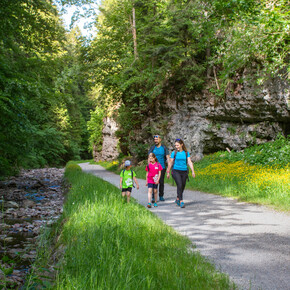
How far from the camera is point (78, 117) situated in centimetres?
5153

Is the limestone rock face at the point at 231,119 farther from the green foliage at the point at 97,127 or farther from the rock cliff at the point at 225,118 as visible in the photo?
the green foliage at the point at 97,127

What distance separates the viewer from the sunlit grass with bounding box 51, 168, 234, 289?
2684mm

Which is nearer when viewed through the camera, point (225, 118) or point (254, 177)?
point (254, 177)

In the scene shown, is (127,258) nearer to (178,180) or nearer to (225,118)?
(178,180)

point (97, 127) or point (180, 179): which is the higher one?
point (97, 127)

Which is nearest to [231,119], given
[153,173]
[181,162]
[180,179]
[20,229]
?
[181,162]

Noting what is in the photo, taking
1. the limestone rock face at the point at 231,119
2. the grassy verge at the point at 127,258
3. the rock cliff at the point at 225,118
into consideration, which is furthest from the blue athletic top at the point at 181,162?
the rock cliff at the point at 225,118

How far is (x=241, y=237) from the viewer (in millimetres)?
4723

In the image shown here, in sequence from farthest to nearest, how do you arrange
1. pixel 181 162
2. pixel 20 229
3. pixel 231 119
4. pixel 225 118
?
pixel 225 118
pixel 231 119
pixel 181 162
pixel 20 229

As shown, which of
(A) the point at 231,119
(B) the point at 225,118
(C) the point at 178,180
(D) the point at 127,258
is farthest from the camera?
(B) the point at 225,118

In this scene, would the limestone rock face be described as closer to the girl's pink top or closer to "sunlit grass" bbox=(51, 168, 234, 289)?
the girl's pink top

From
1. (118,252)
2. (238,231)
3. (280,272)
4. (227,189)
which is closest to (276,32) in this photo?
(227,189)

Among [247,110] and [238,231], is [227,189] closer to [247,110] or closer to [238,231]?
[238,231]

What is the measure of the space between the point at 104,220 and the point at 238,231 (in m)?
2.51
